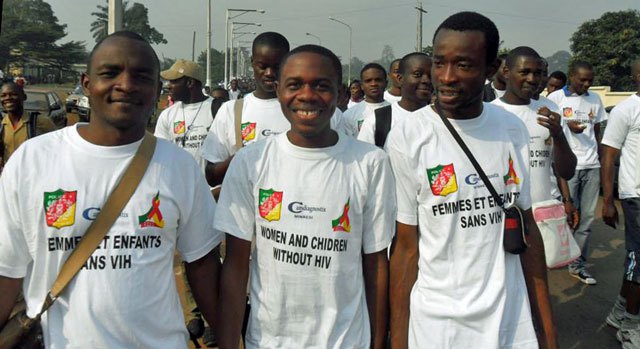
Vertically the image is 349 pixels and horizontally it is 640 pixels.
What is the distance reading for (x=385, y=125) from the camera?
147 inches

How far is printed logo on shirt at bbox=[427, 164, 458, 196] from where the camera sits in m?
2.24

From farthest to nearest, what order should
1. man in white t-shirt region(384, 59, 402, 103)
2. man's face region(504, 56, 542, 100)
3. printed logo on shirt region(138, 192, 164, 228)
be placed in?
man in white t-shirt region(384, 59, 402, 103) → man's face region(504, 56, 542, 100) → printed logo on shirt region(138, 192, 164, 228)

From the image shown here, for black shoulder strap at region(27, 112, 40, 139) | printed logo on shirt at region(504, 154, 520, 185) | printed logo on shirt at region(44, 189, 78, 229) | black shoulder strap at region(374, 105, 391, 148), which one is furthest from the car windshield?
printed logo on shirt at region(504, 154, 520, 185)

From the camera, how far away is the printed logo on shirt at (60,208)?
6.11 ft

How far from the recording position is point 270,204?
2166mm

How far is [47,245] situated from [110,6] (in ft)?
20.7

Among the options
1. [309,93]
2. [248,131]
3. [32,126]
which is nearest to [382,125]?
[248,131]

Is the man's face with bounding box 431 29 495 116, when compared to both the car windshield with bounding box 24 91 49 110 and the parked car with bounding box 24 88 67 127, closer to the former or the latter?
the parked car with bounding box 24 88 67 127

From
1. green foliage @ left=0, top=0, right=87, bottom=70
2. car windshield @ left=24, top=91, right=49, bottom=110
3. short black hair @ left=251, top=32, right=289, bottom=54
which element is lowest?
short black hair @ left=251, top=32, right=289, bottom=54

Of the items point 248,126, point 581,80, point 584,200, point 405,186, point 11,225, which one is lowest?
point 584,200

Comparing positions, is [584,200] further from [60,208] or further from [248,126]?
[60,208]

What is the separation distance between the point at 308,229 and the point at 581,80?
18.3 feet

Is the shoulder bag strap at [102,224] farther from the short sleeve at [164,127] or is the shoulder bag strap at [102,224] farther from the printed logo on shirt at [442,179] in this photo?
the short sleeve at [164,127]

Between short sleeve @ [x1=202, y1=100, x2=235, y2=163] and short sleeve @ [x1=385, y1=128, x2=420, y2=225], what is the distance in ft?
6.00
